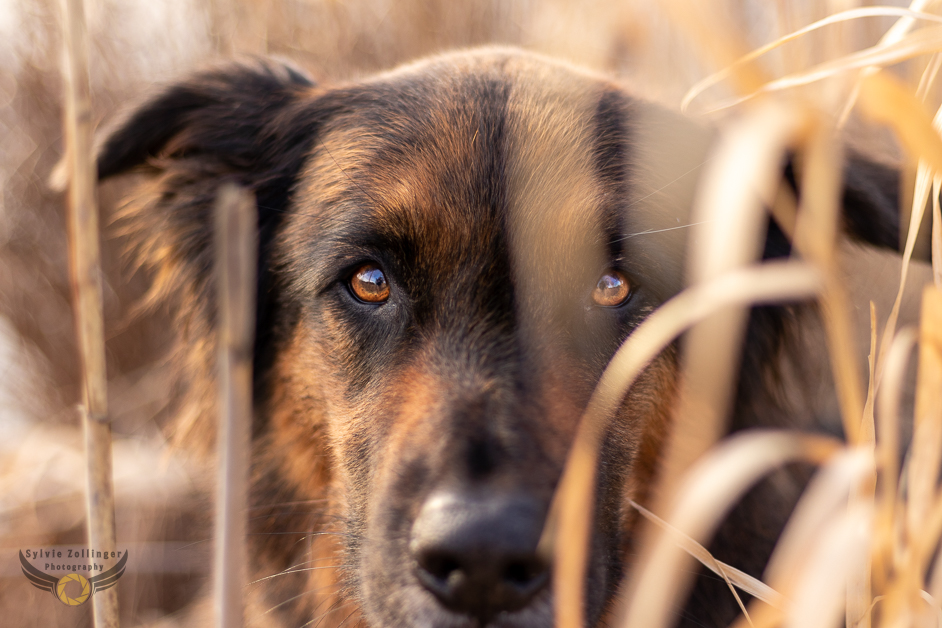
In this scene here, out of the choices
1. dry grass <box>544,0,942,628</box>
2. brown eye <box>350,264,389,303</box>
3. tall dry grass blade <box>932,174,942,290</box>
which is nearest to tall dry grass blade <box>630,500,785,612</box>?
dry grass <box>544,0,942,628</box>

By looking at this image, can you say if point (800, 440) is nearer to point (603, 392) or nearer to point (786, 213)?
point (603, 392)

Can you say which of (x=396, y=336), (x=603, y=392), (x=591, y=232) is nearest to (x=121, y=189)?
(x=396, y=336)

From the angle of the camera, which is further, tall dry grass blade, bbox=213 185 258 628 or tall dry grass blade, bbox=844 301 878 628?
tall dry grass blade, bbox=844 301 878 628

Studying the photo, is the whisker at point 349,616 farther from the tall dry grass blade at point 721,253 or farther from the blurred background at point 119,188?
the blurred background at point 119,188

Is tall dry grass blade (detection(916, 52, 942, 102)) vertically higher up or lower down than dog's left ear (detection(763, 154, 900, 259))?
higher up

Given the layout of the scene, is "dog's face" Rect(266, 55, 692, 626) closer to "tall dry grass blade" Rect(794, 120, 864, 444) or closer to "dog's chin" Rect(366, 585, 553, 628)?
"dog's chin" Rect(366, 585, 553, 628)

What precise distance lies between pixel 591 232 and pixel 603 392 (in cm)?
50

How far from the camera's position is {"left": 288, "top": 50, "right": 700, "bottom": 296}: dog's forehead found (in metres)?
1.93

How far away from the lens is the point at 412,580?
1.55m

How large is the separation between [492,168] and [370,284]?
19.8 inches

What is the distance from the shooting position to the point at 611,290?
6.48 feet

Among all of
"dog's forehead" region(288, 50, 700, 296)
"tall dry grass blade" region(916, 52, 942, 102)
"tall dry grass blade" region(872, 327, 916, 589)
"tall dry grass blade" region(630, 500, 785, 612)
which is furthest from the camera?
"dog's forehead" region(288, 50, 700, 296)

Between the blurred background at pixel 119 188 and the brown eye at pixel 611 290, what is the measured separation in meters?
2.19

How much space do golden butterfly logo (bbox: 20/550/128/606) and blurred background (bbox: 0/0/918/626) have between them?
0.91 m
